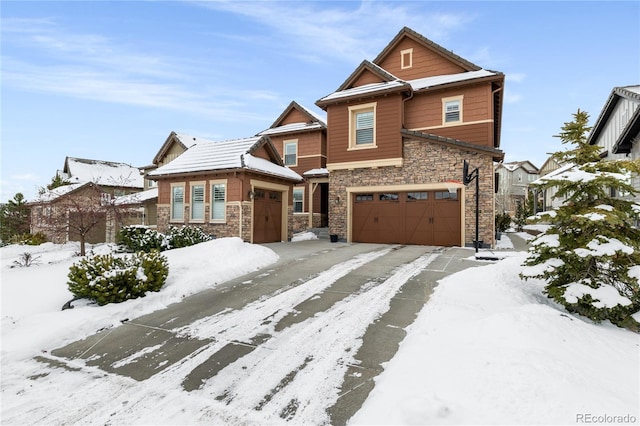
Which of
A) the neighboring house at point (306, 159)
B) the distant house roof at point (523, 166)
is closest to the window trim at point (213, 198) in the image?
the neighboring house at point (306, 159)

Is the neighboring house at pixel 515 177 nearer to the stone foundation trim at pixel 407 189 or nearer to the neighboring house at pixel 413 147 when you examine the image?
the neighboring house at pixel 413 147

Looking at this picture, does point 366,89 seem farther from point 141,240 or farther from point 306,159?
point 141,240

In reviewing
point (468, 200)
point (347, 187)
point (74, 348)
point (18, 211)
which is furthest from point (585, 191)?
point (18, 211)

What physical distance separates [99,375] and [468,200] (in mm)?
13267

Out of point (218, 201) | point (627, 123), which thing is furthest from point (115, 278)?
point (627, 123)

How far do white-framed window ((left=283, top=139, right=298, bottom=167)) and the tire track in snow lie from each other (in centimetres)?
1778

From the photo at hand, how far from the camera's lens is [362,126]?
1473cm

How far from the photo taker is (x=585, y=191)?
16.5 feet

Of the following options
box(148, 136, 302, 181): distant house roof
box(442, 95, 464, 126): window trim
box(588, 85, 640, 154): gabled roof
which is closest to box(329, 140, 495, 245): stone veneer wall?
box(442, 95, 464, 126): window trim

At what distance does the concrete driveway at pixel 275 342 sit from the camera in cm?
288

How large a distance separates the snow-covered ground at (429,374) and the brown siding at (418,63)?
13.8m

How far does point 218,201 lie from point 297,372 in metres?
11.8

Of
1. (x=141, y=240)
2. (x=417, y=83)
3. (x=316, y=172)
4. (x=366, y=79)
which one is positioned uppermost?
A: (x=366, y=79)

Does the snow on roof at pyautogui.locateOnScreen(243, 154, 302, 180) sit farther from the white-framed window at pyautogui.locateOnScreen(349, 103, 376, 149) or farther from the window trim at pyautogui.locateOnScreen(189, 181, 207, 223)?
the white-framed window at pyautogui.locateOnScreen(349, 103, 376, 149)
